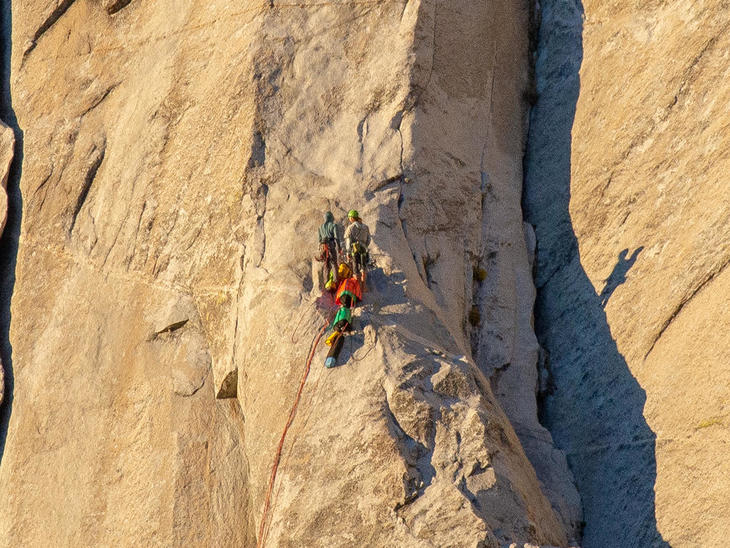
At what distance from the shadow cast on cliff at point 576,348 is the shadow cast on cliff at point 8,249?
343 inches

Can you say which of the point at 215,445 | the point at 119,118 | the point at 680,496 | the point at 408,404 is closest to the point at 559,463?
the point at 680,496

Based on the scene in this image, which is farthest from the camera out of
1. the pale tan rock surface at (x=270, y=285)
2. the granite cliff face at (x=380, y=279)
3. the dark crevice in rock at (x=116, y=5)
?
the dark crevice in rock at (x=116, y=5)

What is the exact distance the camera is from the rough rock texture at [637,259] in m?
16.0

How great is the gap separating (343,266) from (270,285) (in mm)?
1189

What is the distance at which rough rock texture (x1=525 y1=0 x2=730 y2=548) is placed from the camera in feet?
52.4

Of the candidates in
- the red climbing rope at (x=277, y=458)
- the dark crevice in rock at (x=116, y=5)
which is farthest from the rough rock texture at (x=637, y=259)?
the dark crevice in rock at (x=116, y=5)

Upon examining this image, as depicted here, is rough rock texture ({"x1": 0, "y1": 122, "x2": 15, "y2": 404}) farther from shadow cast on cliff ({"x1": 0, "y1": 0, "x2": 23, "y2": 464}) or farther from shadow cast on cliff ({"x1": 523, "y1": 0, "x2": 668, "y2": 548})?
shadow cast on cliff ({"x1": 523, "y1": 0, "x2": 668, "y2": 548})

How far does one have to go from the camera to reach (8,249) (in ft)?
70.1

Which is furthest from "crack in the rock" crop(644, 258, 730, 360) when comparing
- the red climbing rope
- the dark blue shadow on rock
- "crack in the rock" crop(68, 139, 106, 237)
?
"crack in the rock" crop(68, 139, 106, 237)

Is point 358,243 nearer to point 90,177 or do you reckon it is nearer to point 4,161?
point 90,177

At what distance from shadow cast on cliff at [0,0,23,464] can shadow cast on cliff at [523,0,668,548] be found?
870cm

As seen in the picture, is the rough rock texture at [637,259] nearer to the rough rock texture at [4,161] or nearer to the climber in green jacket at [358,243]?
the climber in green jacket at [358,243]

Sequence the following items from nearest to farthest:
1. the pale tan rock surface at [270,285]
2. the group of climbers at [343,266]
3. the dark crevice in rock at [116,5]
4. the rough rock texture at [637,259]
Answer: the pale tan rock surface at [270,285], the group of climbers at [343,266], the rough rock texture at [637,259], the dark crevice in rock at [116,5]

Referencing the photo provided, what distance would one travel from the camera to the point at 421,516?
558 inches
